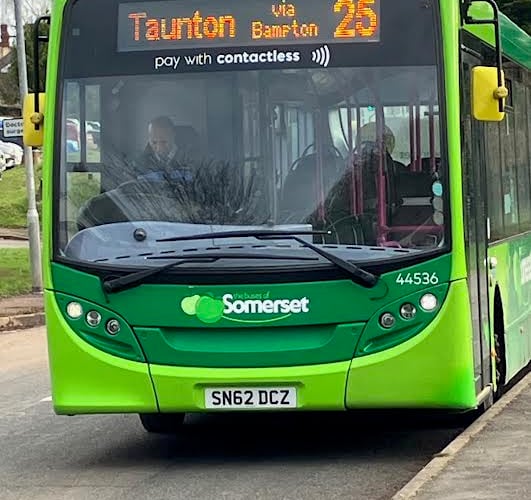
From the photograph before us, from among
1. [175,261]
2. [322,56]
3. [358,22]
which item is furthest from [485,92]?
[175,261]

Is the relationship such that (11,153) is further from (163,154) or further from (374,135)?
(374,135)

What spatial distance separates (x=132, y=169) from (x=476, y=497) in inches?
121

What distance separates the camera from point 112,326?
8648 mm

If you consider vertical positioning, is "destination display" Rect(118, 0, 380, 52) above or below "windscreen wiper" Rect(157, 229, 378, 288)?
above

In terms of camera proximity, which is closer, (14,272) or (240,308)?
(240,308)

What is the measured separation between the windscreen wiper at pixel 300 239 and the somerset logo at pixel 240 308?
33cm

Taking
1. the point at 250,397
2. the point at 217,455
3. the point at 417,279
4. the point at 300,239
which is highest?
the point at 300,239

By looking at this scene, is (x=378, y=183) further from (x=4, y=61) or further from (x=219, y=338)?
(x=4, y=61)

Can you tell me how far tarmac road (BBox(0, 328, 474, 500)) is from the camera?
8.33m

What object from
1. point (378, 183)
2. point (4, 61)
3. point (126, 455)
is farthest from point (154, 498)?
point (4, 61)

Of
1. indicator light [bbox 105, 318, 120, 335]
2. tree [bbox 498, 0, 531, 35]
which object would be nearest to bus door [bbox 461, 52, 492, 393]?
indicator light [bbox 105, 318, 120, 335]

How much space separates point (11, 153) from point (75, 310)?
4342cm

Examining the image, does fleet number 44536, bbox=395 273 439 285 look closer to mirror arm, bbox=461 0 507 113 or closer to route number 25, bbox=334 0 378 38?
mirror arm, bbox=461 0 507 113

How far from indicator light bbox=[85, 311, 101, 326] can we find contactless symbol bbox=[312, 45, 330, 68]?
2.03m
